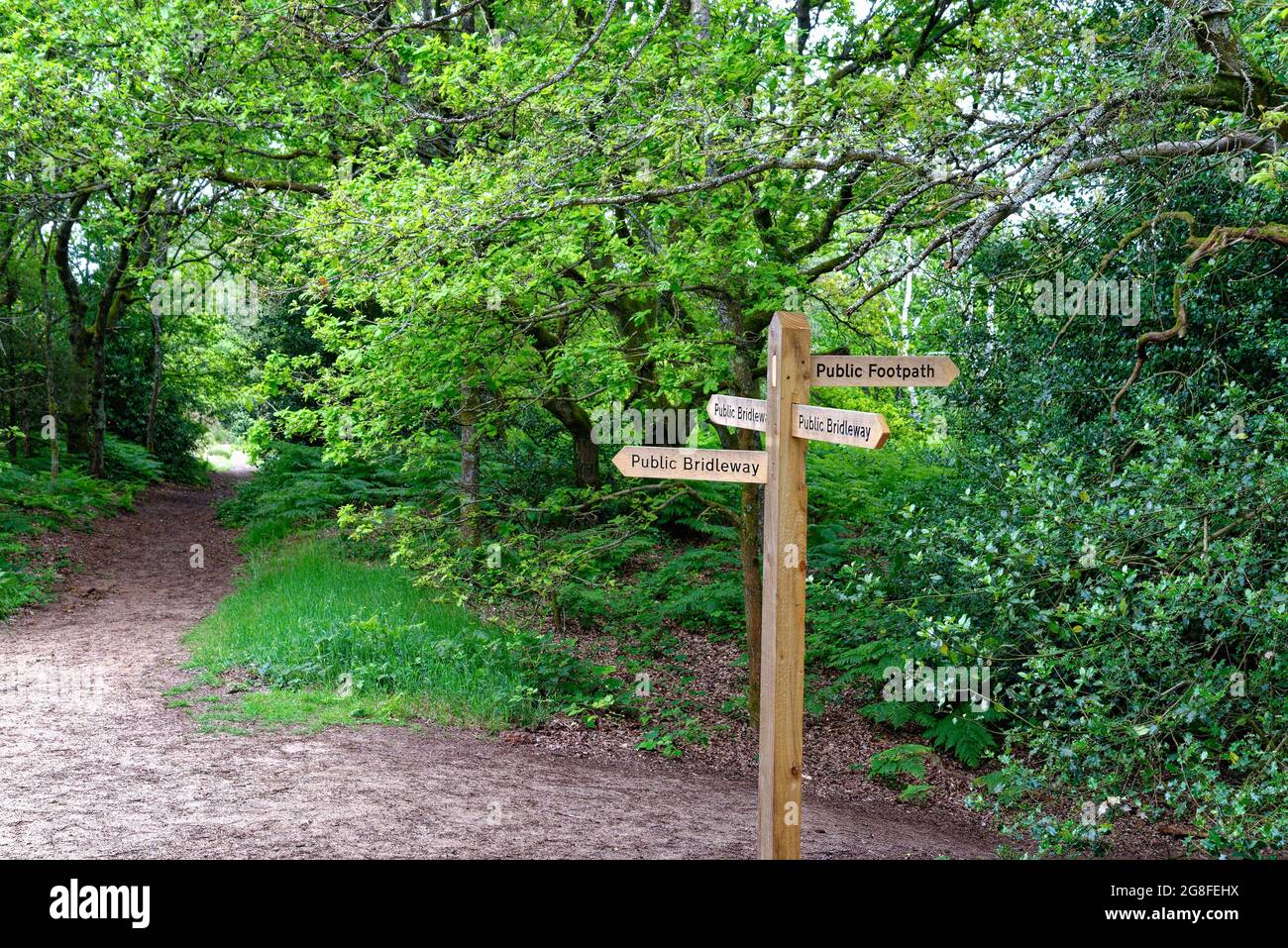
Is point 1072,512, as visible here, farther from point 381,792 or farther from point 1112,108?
point 381,792

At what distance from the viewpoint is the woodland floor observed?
569 centimetres

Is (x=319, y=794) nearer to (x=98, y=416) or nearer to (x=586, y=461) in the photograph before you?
(x=586, y=461)

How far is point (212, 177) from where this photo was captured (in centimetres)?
1439

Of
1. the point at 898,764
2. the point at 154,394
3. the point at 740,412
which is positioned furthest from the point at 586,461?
the point at 154,394

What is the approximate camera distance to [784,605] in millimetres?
4645

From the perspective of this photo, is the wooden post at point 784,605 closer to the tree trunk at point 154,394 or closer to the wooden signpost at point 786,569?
the wooden signpost at point 786,569

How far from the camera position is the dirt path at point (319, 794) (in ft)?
18.5

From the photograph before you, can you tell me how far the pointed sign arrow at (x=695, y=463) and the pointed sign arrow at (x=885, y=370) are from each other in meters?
0.50

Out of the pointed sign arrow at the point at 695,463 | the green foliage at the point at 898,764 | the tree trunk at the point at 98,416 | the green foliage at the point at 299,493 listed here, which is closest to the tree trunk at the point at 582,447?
the green foliage at the point at 299,493

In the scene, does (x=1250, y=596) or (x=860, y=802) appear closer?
(x=1250, y=596)

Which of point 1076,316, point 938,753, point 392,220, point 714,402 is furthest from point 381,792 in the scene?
point 1076,316

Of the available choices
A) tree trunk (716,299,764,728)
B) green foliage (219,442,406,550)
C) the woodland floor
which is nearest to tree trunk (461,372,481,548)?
the woodland floor

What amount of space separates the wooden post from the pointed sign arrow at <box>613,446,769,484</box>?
0.16m

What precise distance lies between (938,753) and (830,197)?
18.8 feet
